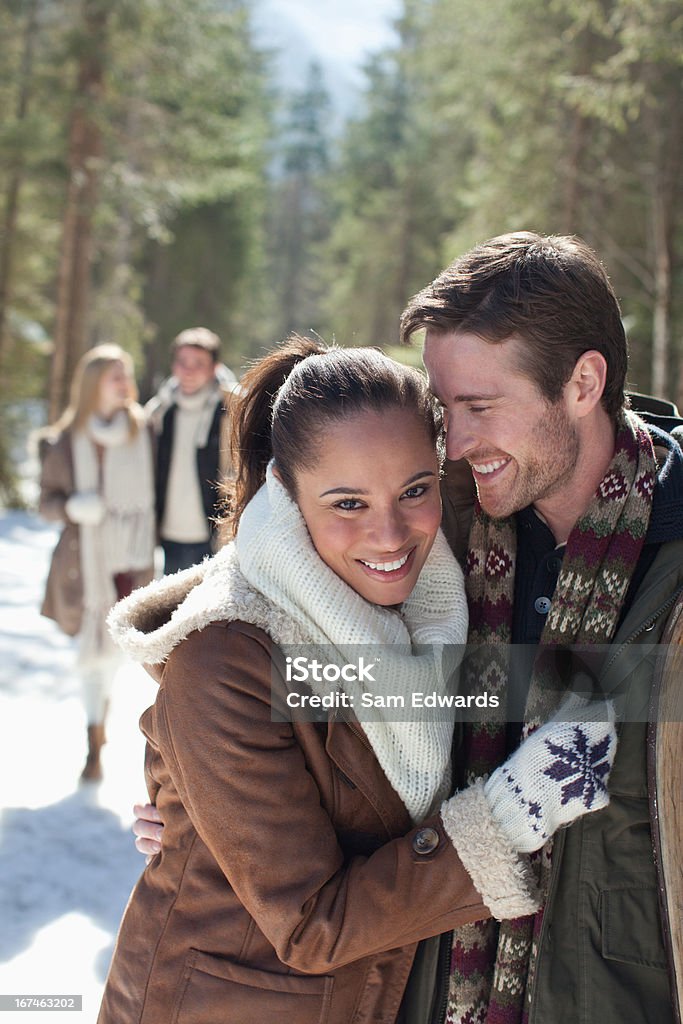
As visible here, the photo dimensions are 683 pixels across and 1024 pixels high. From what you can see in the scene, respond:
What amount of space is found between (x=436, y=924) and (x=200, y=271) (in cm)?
2808

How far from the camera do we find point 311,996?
6.23ft

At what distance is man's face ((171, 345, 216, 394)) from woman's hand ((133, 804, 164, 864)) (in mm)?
4444

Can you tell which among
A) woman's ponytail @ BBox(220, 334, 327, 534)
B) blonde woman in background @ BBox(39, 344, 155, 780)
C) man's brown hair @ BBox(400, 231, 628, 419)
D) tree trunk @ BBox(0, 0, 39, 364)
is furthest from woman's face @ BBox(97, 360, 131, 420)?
tree trunk @ BBox(0, 0, 39, 364)

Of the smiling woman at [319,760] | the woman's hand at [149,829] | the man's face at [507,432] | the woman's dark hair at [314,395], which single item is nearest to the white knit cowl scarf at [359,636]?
the smiling woman at [319,760]

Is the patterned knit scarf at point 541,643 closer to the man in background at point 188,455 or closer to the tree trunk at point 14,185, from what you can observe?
the man in background at point 188,455

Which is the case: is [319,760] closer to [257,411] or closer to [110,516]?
[257,411]

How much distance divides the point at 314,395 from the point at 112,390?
4.19m

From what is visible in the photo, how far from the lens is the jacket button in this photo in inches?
72.1

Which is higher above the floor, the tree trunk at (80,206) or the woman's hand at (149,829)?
the tree trunk at (80,206)

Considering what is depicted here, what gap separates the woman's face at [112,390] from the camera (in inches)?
234

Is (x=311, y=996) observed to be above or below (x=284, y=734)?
below

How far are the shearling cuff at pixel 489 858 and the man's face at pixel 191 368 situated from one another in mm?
4970

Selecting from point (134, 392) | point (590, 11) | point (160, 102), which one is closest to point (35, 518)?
point (134, 392)

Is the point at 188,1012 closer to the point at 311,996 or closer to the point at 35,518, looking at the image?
A: the point at 311,996
